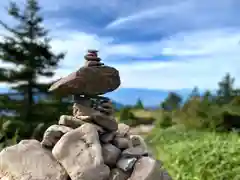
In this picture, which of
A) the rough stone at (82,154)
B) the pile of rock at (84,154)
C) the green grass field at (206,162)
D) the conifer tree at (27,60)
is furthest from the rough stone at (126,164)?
the conifer tree at (27,60)

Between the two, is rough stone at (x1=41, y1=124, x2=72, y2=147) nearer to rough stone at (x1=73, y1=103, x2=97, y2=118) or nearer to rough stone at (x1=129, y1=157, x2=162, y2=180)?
rough stone at (x1=73, y1=103, x2=97, y2=118)

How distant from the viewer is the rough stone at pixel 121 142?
293 cm

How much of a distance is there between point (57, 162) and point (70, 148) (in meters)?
0.16

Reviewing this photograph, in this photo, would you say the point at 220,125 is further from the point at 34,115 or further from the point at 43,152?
the point at 43,152

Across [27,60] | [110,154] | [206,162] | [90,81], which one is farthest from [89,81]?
[27,60]

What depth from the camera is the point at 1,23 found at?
13.2m

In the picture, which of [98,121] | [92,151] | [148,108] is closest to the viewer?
[92,151]

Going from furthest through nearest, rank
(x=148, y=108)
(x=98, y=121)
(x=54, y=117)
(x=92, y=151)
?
(x=148, y=108) → (x=54, y=117) → (x=98, y=121) → (x=92, y=151)

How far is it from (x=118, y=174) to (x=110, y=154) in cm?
16

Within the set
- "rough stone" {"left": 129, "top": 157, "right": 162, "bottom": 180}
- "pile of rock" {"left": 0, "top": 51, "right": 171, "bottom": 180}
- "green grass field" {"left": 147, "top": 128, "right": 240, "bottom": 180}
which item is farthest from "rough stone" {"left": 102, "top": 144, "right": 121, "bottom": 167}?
"green grass field" {"left": 147, "top": 128, "right": 240, "bottom": 180}

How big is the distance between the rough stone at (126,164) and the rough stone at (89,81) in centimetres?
56

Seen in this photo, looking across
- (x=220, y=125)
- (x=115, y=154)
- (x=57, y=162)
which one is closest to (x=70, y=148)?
(x=57, y=162)

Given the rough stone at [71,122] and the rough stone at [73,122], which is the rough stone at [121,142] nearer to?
the rough stone at [73,122]

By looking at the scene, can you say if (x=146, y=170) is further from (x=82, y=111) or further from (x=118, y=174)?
(x=82, y=111)
